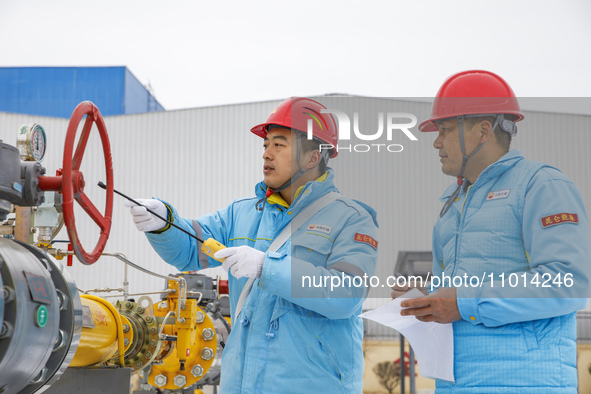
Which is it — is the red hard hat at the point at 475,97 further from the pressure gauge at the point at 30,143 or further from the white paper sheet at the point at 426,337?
the pressure gauge at the point at 30,143

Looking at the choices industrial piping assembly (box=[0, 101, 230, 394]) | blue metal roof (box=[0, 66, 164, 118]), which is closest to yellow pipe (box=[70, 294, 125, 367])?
industrial piping assembly (box=[0, 101, 230, 394])

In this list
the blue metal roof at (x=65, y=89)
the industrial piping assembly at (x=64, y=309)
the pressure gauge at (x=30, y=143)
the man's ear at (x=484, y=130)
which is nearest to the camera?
the industrial piping assembly at (x=64, y=309)

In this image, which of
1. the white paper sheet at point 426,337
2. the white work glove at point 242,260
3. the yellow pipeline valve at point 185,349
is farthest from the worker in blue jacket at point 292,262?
the yellow pipeline valve at point 185,349

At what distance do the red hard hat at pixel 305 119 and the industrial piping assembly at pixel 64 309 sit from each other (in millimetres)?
767

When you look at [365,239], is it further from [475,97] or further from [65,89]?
[65,89]

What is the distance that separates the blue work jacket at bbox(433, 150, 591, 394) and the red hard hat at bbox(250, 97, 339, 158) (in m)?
0.92

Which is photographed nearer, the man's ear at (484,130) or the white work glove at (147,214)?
the man's ear at (484,130)

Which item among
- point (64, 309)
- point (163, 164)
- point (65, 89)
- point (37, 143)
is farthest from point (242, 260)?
point (65, 89)

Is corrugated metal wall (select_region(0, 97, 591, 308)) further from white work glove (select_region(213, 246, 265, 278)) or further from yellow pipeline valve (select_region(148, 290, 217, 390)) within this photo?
white work glove (select_region(213, 246, 265, 278))

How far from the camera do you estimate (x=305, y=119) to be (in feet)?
9.11

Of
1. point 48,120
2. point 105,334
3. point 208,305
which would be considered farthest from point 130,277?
point 105,334

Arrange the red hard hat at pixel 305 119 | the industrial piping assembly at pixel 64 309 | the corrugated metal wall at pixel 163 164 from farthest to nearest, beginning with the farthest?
1. the corrugated metal wall at pixel 163 164
2. the red hard hat at pixel 305 119
3. the industrial piping assembly at pixel 64 309

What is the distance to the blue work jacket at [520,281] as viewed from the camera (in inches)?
70.2

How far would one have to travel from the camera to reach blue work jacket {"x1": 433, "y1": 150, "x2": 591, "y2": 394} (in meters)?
1.78
